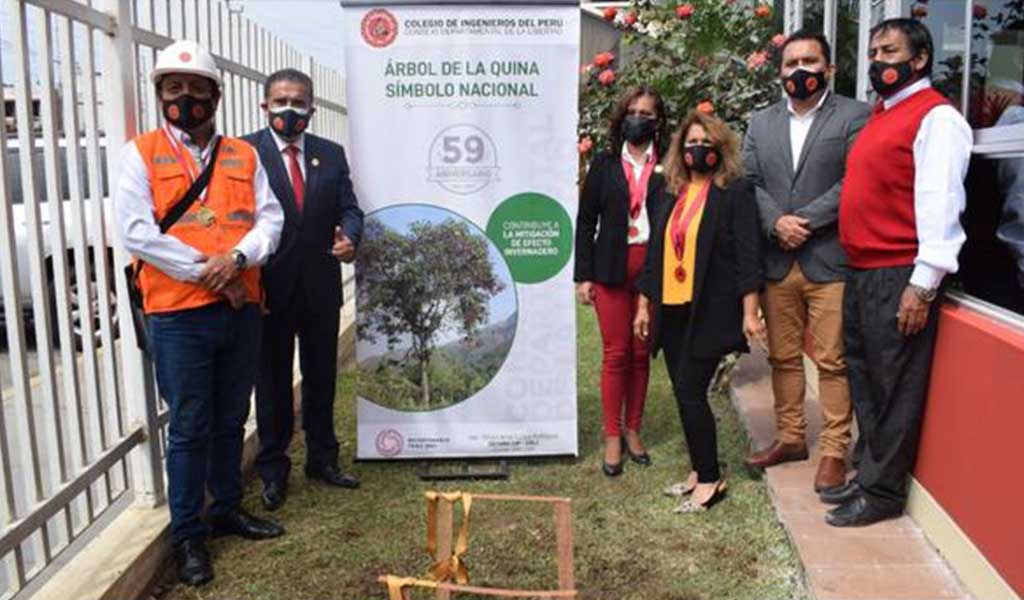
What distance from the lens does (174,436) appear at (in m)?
3.32

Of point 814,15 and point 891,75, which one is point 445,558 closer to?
point 891,75

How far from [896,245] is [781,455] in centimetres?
134

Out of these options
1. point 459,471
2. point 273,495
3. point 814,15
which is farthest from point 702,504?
point 814,15

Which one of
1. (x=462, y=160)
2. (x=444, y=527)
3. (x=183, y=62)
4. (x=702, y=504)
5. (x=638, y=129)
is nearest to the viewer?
(x=444, y=527)

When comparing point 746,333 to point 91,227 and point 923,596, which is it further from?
point 91,227

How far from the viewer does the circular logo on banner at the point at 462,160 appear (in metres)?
4.33

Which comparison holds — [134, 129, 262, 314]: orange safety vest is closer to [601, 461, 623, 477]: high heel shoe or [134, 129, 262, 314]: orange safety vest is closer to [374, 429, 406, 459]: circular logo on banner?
[374, 429, 406, 459]: circular logo on banner

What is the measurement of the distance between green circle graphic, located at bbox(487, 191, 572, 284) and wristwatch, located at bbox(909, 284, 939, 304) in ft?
5.54

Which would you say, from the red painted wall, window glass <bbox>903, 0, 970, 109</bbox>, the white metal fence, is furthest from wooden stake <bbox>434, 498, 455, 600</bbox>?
window glass <bbox>903, 0, 970, 109</bbox>

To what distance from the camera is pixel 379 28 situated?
422 centimetres

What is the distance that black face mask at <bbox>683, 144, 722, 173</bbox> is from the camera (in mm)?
3844

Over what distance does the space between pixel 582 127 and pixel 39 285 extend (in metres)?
4.05

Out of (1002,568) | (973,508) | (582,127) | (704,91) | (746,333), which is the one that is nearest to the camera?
(1002,568)

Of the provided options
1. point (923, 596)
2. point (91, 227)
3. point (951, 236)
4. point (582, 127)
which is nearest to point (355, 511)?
point (91, 227)
